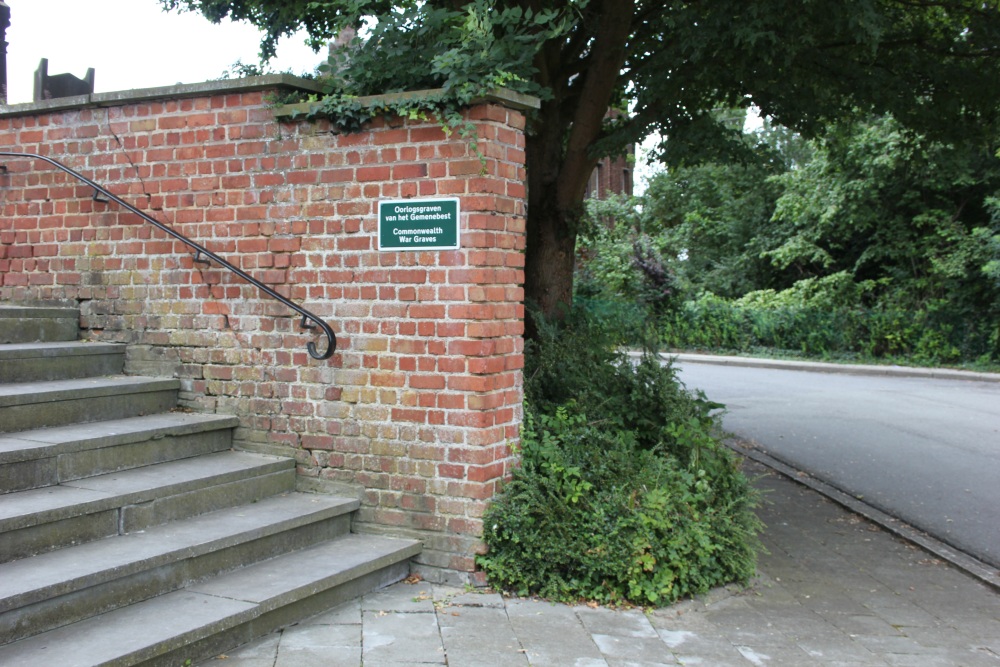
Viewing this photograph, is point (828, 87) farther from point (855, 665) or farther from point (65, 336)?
point (65, 336)

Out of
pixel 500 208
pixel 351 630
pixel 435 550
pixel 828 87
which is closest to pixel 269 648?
pixel 351 630

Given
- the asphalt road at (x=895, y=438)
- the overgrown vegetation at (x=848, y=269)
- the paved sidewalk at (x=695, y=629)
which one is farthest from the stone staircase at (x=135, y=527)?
the overgrown vegetation at (x=848, y=269)

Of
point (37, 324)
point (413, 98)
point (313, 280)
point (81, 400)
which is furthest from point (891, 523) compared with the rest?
point (37, 324)

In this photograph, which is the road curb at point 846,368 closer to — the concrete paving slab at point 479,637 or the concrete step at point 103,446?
the concrete step at point 103,446

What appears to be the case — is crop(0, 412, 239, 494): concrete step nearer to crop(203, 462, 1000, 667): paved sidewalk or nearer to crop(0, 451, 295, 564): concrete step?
crop(0, 451, 295, 564): concrete step

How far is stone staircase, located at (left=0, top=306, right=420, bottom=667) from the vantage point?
3717 mm

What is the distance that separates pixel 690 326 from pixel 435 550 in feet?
66.7

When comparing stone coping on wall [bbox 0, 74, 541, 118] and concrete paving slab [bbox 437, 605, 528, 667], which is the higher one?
stone coping on wall [bbox 0, 74, 541, 118]

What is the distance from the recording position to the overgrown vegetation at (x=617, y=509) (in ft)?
16.1

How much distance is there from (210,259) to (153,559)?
222 centimetres

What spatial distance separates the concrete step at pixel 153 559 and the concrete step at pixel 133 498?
6 cm

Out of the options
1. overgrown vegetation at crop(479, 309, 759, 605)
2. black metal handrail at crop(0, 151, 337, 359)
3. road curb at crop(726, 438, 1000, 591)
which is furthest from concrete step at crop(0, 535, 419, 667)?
road curb at crop(726, 438, 1000, 591)

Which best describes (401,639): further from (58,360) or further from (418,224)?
(58,360)

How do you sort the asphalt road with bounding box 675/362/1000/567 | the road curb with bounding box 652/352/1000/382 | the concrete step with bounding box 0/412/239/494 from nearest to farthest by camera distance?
1. the concrete step with bounding box 0/412/239/494
2. the asphalt road with bounding box 675/362/1000/567
3. the road curb with bounding box 652/352/1000/382
